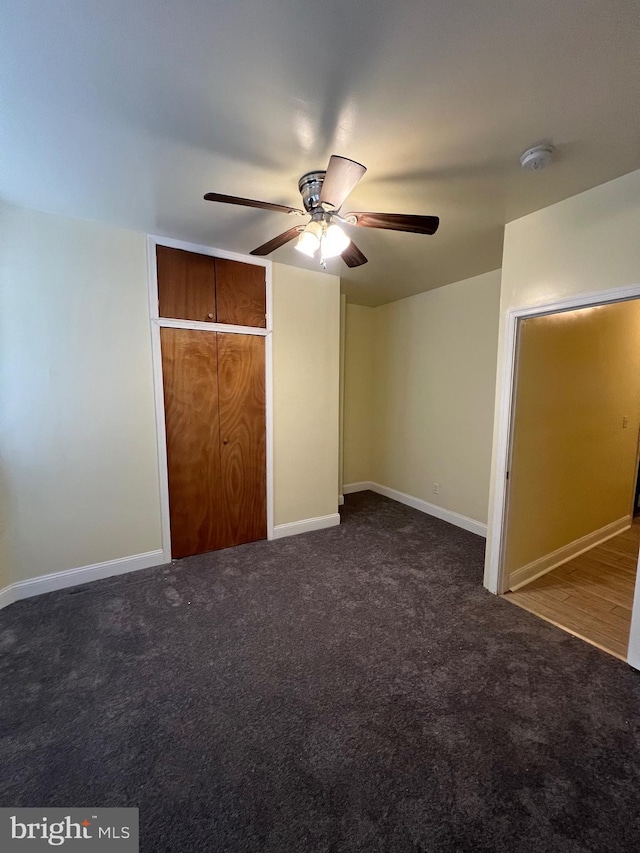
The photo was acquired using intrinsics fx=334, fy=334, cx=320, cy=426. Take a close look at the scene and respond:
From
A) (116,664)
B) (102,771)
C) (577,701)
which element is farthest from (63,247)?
(577,701)

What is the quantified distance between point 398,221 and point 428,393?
2.63 metres

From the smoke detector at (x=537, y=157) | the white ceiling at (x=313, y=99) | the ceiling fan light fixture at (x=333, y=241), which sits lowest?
the ceiling fan light fixture at (x=333, y=241)

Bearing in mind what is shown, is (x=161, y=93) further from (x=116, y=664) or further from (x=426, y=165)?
(x=116, y=664)

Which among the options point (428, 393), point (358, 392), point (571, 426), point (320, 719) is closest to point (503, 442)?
point (571, 426)

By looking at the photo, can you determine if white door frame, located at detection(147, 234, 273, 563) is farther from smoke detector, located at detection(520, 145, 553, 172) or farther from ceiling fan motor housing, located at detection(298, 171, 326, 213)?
smoke detector, located at detection(520, 145, 553, 172)

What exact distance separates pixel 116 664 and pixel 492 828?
1.81 meters

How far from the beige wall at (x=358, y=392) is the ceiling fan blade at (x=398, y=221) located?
283cm

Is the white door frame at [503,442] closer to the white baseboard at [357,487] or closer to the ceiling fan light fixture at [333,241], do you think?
the ceiling fan light fixture at [333,241]

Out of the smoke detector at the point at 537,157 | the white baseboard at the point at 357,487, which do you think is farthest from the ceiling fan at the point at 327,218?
the white baseboard at the point at 357,487

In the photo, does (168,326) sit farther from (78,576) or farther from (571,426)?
(571,426)

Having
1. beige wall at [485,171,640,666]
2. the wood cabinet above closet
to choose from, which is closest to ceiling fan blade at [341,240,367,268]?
beige wall at [485,171,640,666]

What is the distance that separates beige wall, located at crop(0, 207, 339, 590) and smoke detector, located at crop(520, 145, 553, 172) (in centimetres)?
254

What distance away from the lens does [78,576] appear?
2516 mm

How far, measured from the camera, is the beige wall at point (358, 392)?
461 centimetres
